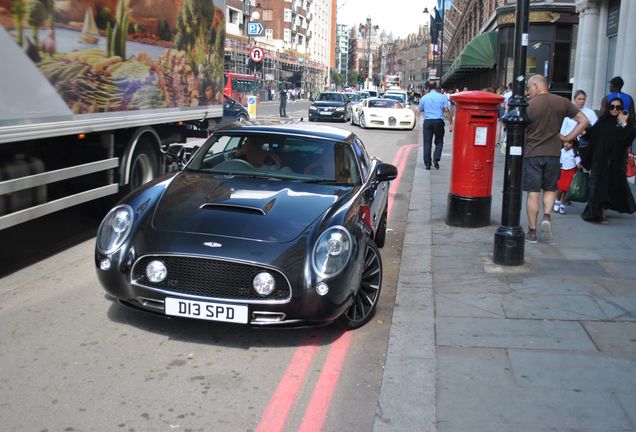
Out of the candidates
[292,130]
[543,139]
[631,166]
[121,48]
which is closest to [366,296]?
[292,130]

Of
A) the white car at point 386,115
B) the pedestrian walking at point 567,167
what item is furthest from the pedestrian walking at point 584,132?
the white car at point 386,115

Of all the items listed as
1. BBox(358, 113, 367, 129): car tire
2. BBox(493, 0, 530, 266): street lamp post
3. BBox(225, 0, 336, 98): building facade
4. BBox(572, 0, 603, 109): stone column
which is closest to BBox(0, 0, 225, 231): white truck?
BBox(493, 0, 530, 266): street lamp post

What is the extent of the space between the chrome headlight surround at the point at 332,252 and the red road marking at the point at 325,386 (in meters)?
0.57

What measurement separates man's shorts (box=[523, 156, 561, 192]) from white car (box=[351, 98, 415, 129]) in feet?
68.1

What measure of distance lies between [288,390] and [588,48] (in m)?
17.7

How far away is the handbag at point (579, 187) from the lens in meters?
9.10

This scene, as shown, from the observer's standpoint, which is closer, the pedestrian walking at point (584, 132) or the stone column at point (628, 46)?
the pedestrian walking at point (584, 132)

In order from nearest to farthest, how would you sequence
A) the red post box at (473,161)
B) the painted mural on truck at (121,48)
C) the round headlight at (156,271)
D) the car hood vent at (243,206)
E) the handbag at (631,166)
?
the round headlight at (156,271)
the car hood vent at (243,206)
the painted mural on truck at (121,48)
the red post box at (473,161)
the handbag at (631,166)

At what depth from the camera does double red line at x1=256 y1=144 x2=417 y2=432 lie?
11.6ft

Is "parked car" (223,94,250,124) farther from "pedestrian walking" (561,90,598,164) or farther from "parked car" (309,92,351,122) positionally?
"pedestrian walking" (561,90,598,164)

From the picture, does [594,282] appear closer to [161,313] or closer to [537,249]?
[537,249]

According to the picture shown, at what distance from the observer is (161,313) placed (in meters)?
4.40

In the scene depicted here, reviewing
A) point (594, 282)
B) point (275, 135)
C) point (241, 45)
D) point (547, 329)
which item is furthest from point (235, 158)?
point (241, 45)

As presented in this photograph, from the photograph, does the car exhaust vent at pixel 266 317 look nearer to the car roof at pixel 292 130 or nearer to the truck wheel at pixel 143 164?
the car roof at pixel 292 130
